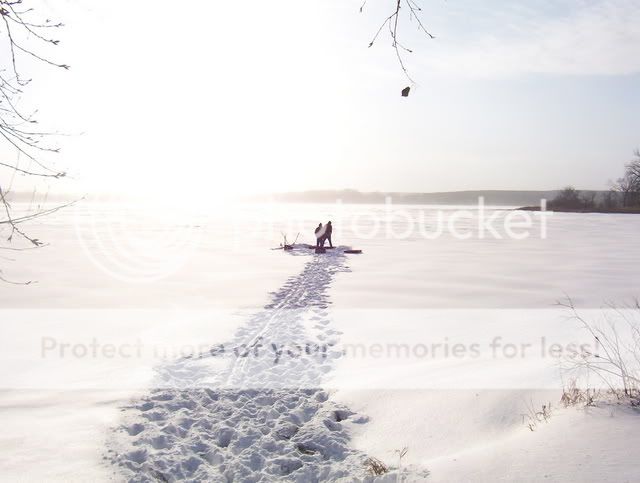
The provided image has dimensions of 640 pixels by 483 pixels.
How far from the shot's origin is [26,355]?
18.9 ft

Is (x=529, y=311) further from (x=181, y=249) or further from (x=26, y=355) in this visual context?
(x=181, y=249)

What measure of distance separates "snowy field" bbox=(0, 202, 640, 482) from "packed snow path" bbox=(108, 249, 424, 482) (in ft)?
0.06

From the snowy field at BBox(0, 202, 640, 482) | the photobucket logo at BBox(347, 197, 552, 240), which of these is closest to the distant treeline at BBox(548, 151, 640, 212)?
the photobucket logo at BBox(347, 197, 552, 240)

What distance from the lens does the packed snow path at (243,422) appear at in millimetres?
3369

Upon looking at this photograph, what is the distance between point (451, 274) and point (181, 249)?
451 inches

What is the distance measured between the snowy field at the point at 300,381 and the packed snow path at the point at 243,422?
0.06ft

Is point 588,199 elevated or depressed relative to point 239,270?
elevated

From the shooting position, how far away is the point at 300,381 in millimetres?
5113

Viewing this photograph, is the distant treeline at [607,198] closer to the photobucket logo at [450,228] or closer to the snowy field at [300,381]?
the photobucket logo at [450,228]

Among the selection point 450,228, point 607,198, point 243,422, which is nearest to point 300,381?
point 243,422

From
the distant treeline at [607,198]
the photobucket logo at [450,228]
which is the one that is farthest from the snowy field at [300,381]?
the distant treeline at [607,198]

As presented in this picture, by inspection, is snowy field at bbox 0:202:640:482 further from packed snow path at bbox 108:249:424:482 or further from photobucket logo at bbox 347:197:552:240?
photobucket logo at bbox 347:197:552:240

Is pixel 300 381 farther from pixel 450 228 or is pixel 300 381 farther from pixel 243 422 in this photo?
pixel 450 228

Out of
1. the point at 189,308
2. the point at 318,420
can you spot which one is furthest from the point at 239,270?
the point at 318,420
